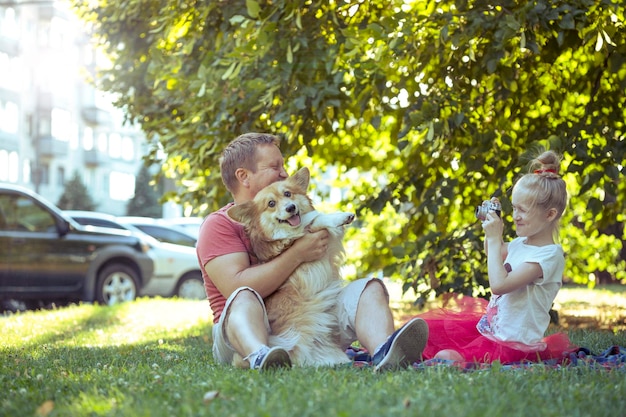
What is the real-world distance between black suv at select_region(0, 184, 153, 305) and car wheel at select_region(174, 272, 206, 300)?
1.77 meters

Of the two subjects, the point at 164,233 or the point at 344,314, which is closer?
the point at 344,314

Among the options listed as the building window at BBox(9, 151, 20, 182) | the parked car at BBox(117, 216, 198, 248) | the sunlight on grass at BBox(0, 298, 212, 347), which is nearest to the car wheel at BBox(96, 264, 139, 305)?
the sunlight on grass at BBox(0, 298, 212, 347)

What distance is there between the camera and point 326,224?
15.6 ft

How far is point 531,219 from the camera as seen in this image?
4.80 meters

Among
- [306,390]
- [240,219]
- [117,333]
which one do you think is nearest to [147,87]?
[117,333]

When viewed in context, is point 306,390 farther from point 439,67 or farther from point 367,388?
point 439,67

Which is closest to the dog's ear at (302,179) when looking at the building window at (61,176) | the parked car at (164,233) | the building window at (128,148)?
the parked car at (164,233)

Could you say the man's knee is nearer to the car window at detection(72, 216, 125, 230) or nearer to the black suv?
the black suv

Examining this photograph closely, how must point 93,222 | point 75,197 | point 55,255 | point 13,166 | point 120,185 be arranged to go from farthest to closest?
point 120,185 < point 75,197 < point 13,166 < point 93,222 < point 55,255

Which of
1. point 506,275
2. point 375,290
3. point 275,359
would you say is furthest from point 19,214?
point 506,275

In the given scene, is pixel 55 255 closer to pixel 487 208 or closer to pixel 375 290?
pixel 375 290

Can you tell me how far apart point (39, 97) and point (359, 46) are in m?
39.8

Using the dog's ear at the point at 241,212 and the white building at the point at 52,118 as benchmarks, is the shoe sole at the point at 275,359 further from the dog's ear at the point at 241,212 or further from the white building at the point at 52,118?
the white building at the point at 52,118

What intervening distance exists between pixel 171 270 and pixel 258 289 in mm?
9967
